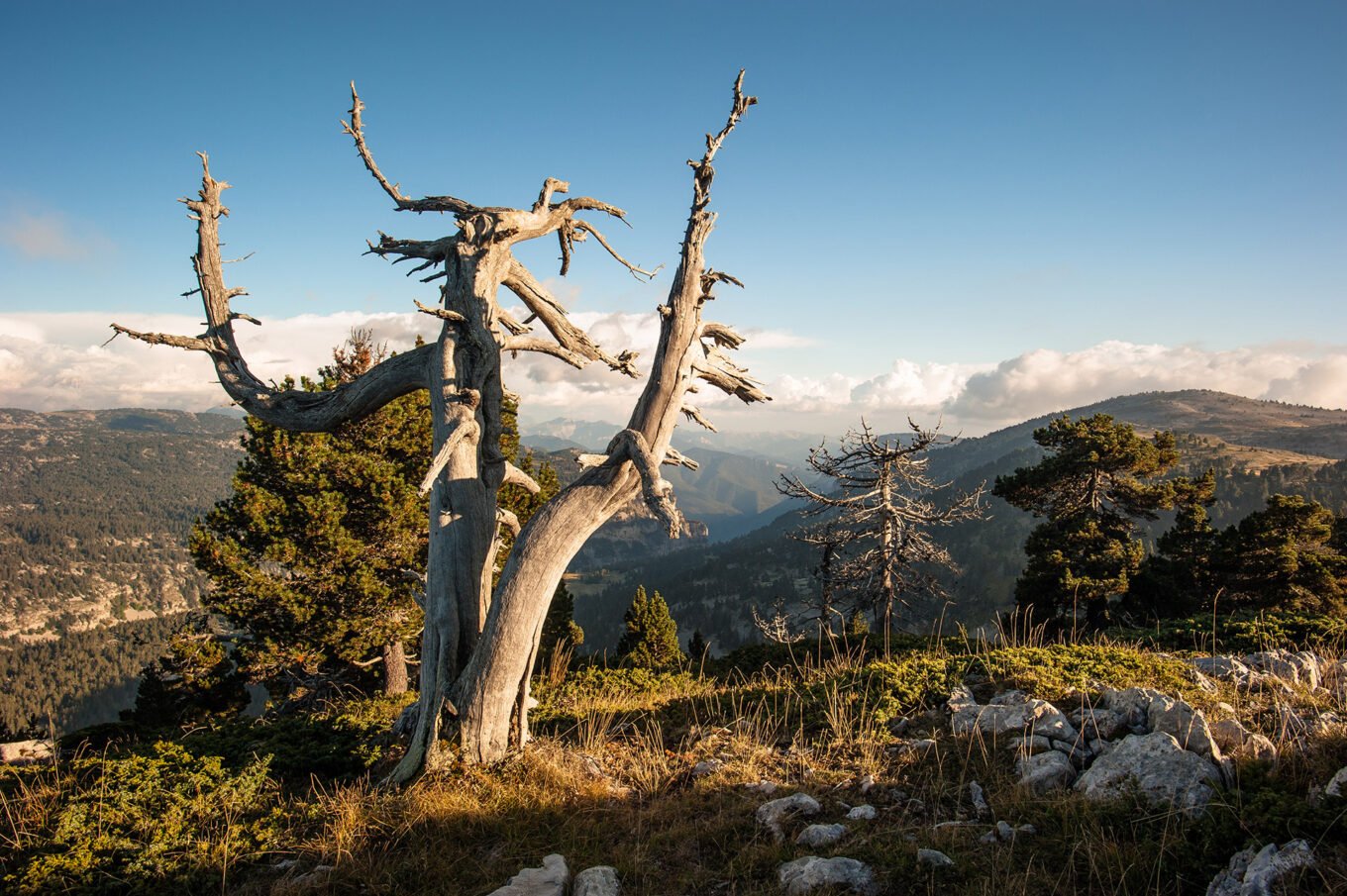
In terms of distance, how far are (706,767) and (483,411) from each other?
4.49 m

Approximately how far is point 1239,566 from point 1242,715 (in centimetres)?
2148

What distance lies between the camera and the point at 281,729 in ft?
23.9

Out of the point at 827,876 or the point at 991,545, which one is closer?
the point at 827,876

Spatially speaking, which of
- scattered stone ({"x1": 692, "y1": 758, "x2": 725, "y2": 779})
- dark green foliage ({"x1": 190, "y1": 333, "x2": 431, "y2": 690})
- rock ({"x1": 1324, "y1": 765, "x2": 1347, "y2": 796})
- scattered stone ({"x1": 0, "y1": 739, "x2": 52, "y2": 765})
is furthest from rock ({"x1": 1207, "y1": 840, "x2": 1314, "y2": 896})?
dark green foliage ({"x1": 190, "y1": 333, "x2": 431, "y2": 690})

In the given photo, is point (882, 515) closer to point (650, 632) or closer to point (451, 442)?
point (650, 632)

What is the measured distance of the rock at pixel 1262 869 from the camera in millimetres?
2814

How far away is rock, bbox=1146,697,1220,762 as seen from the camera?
432 centimetres

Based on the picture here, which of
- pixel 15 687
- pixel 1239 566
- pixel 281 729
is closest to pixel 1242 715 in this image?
pixel 281 729

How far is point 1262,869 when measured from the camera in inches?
113

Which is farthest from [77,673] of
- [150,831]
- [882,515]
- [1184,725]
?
[1184,725]

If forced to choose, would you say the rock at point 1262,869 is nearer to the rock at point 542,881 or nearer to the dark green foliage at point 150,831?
the rock at point 542,881

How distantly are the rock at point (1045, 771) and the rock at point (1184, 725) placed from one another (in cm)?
76

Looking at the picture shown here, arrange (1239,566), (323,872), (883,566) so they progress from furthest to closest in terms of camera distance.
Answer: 1. (1239,566)
2. (883,566)
3. (323,872)

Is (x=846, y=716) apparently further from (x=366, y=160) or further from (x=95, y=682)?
(x=95, y=682)
